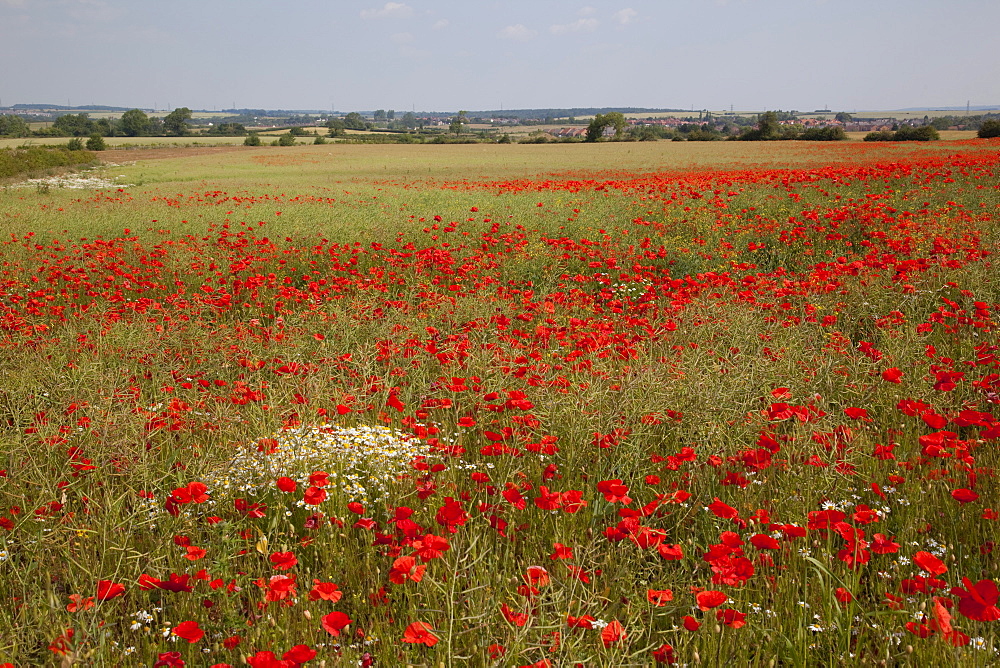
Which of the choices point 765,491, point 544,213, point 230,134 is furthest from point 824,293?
point 230,134

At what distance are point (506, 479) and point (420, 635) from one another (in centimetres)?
122

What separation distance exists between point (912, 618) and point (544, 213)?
11.1m

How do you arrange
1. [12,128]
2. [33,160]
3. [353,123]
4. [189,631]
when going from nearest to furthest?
[189,631]
[33,160]
[12,128]
[353,123]

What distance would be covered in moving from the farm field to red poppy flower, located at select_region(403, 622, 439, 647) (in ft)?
0.04

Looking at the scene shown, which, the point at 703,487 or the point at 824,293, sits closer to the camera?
the point at 703,487

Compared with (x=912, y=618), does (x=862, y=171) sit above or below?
above

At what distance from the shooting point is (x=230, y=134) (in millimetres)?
100000

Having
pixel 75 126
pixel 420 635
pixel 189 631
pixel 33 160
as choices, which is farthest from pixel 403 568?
pixel 75 126

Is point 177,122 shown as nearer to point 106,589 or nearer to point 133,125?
point 133,125

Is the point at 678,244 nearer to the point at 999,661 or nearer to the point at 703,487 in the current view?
the point at 703,487

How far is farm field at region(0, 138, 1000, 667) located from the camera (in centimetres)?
203

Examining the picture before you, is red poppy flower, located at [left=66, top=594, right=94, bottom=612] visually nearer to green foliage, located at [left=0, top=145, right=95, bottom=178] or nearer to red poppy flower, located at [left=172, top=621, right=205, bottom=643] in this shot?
red poppy flower, located at [left=172, top=621, right=205, bottom=643]

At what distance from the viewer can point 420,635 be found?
68.0 inches

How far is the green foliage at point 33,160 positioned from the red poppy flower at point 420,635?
3562cm
